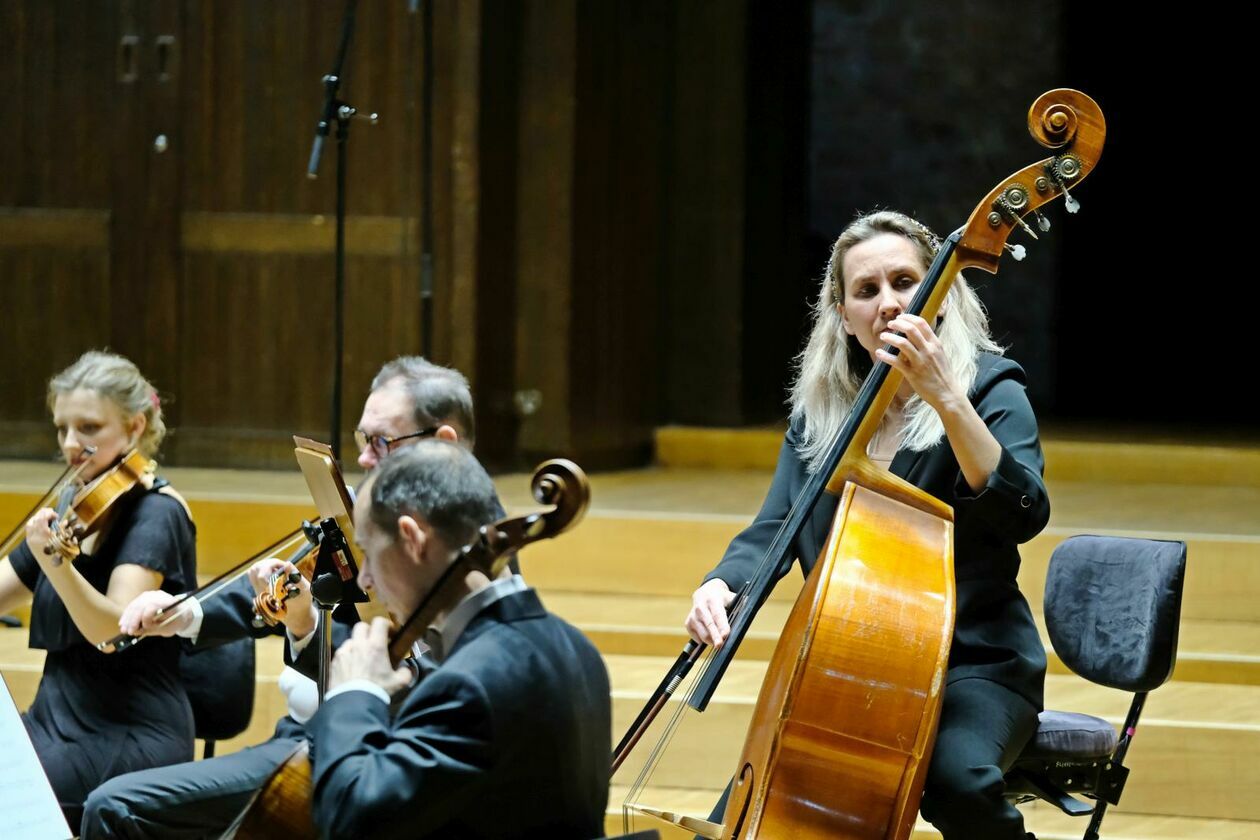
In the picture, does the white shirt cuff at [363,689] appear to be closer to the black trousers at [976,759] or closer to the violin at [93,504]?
the black trousers at [976,759]

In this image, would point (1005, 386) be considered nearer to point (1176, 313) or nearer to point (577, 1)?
point (577, 1)

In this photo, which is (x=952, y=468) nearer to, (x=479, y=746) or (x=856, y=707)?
(x=856, y=707)

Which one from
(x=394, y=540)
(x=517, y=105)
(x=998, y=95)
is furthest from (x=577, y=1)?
(x=394, y=540)

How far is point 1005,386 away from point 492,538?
1.06 metres

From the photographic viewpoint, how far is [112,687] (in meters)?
2.99

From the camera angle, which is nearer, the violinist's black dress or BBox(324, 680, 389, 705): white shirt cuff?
BBox(324, 680, 389, 705): white shirt cuff

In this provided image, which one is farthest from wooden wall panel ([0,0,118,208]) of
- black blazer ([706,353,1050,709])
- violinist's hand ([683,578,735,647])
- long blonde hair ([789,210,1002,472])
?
black blazer ([706,353,1050,709])

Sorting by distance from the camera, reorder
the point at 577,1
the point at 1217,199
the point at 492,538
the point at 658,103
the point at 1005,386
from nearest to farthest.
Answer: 1. the point at 492,538
2. the point at 1005,386
3. the point at 577,1
4. the point at 658,103
5. the point at 1217,199

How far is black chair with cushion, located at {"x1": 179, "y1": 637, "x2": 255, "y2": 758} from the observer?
10.2ft

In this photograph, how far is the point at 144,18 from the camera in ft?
18.2

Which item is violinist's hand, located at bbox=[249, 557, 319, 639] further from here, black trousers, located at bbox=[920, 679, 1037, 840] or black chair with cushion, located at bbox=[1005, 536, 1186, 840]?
black chair with cushion, located at bbox=[1005, 536, 1186, 840]

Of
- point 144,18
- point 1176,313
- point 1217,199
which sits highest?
point 144,18

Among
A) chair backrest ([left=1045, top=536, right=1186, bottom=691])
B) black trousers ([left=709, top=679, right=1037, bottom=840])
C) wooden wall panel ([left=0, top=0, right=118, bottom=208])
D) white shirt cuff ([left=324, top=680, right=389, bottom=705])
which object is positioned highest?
wooden wall panel ([left=0, top=0, right=118, bottom=208])

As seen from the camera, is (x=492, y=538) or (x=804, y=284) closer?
(x=492, y=538)
